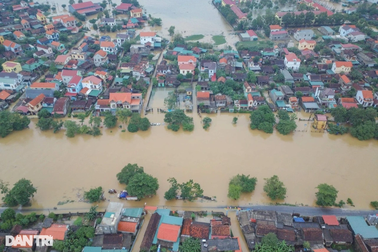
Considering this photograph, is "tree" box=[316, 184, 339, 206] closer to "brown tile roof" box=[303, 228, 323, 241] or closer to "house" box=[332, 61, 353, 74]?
"brown tile roof" box=[303, 228, 323, 241]

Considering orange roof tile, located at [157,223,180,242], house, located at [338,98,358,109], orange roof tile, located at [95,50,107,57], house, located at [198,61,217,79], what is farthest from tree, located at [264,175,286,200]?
orange roof tile, located at [95,50,107,57]

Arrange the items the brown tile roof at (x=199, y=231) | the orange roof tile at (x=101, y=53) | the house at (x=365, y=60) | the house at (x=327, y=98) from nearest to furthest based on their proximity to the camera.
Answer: the brown tile roof at (x=199, y=231) → the house at (x=327, y=98) → the house at (x=365, y=60) → the orange roof tile at (x=101, y=53)

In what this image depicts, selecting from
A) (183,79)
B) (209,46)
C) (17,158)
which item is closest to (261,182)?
(183,79)

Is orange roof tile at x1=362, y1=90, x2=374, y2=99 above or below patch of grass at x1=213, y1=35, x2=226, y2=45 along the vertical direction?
below

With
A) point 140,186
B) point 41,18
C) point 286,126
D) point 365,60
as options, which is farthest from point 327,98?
point 41,18

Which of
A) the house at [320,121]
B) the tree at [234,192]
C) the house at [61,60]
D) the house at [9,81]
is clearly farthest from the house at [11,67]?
the house at [320,121]

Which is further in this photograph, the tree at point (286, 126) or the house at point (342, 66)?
the house at point (342, 66)

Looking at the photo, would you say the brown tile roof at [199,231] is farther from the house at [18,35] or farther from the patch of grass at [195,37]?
the house at [18,35]
